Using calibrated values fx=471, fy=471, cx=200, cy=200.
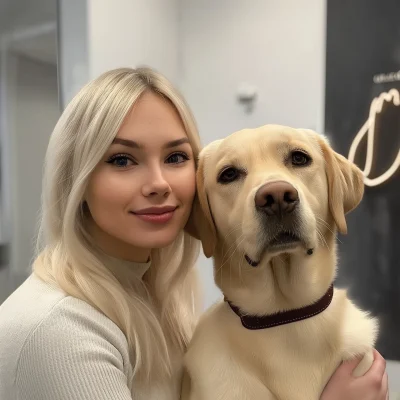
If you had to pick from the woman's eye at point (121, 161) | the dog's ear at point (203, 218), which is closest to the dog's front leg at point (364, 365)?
the dog's ear at point (203, 218)

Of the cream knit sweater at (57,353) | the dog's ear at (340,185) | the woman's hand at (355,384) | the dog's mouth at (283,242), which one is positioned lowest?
the woman's hand at (355,384)

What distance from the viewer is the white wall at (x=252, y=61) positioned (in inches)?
98.7

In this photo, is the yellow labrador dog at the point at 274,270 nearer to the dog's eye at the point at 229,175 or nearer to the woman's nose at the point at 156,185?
the dog's eye at the point at 229,175

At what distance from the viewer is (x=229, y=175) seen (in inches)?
47.8

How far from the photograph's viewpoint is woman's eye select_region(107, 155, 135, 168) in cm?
114

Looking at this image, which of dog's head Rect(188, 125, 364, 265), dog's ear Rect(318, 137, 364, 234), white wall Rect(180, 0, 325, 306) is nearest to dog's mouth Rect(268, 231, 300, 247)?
dog's head Rect(188, 125, 364, 265)

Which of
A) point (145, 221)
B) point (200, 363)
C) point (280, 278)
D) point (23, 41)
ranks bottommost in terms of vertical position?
point (200, 363)

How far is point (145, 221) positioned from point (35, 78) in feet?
4.49

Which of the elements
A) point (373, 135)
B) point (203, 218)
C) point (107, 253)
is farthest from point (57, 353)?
point (373, 135)

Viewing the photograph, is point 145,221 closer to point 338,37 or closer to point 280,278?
point 280,278

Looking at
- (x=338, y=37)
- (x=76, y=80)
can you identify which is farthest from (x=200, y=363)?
(x=338, y=37)

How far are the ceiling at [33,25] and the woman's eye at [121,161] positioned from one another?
1252mm

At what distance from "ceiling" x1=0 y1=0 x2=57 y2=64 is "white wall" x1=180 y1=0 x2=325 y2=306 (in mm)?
941

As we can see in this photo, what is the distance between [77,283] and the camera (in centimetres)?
109
